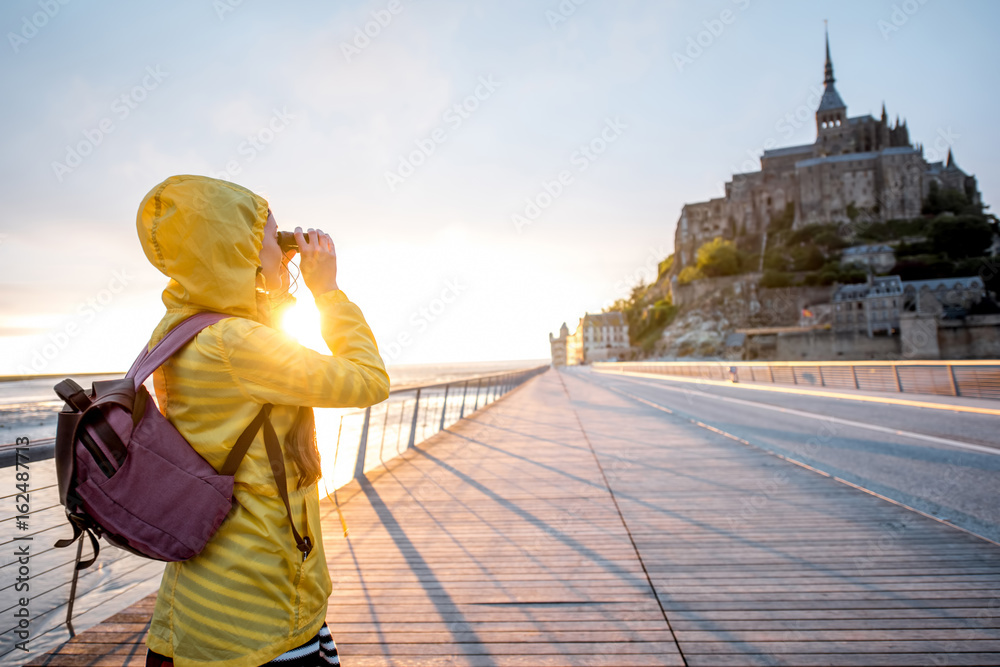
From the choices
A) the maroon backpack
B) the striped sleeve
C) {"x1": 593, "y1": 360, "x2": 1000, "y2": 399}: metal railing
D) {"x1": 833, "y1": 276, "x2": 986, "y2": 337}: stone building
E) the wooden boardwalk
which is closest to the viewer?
the maroon backpack

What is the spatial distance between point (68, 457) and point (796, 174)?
104m

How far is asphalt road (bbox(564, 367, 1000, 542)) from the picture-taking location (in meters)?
5.54

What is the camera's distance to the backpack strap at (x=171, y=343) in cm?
127

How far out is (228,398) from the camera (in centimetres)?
135

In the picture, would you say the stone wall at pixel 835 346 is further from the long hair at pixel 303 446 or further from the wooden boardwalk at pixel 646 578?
the long hair at pixel 303 446

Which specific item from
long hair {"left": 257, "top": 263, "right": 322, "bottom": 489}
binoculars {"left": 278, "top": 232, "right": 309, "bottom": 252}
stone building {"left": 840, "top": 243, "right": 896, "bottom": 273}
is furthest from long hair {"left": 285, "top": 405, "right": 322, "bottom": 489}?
stone building {"left": 840, "top": 243, "right": 896, "bottom": 273}

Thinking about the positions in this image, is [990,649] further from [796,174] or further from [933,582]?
[796,174]

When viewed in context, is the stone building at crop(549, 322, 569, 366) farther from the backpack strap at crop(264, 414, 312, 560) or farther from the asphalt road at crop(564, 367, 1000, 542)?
the backpack strap at crop(264, 414, 312, 560)

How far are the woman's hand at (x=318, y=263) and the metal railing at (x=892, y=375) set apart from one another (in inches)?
557

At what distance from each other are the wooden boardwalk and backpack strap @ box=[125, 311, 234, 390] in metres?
1.98

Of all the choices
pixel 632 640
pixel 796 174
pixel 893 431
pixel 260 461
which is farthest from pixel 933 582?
pixel 796 174

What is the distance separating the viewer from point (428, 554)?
13.9 ft

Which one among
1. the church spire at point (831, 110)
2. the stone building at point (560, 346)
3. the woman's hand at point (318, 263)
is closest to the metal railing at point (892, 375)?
the woman's hand at point (318, 263)

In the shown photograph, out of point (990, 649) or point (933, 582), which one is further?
point (933, 582)
